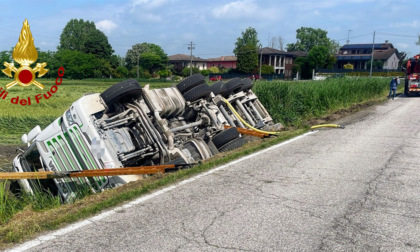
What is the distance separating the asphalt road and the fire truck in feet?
68.1

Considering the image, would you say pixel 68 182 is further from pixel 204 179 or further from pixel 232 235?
pixel 232 235

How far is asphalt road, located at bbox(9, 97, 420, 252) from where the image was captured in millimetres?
3992

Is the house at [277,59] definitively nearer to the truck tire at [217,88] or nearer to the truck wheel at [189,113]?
the truck tire at [217,88]

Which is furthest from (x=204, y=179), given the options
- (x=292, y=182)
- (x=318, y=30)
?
(x=318, y=30)

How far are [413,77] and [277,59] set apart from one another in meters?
61.7

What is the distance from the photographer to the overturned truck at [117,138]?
21.2ft

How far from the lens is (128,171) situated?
19.8ft

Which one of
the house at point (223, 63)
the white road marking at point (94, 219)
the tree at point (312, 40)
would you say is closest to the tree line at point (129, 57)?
the tree at point (312, 40)

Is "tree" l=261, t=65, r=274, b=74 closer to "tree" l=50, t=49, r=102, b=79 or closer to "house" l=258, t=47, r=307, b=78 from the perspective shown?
"house" l=258, t=47, r=307, b=78

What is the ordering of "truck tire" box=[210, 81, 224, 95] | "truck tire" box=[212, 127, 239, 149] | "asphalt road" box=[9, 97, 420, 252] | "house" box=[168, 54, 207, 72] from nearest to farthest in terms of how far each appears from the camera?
"asphalt road" box=[9, 97, 420, 252], "truck tire" box=[212, 127, 239, 149], "truck tire" box=[210, 81, 224, 95], "house" box=[168, 54, 207, 72]

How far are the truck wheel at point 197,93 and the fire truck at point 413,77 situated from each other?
21.4 metres

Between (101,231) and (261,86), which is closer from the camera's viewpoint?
(101,231)

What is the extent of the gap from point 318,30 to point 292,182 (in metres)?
116

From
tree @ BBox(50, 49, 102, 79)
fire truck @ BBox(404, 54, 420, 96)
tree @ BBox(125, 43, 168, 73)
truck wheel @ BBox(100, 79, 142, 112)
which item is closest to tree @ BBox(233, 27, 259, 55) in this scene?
tree @ BBox(125, 43, 168, 73)
